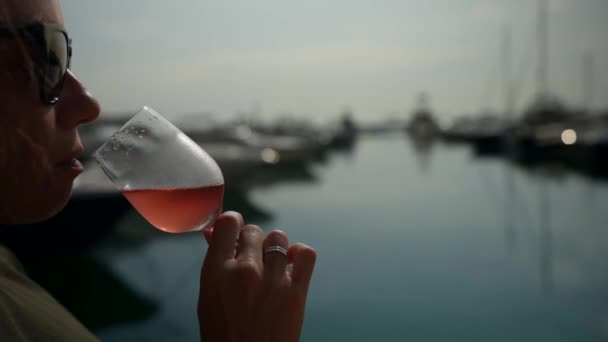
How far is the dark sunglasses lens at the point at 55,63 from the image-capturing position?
1.56 ft

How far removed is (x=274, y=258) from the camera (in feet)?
1.82

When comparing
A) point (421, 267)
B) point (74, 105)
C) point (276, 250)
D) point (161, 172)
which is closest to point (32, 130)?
point (74, 105)

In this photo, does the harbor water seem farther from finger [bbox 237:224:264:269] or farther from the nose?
the nose

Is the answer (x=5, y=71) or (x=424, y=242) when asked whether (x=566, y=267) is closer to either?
(x=424, y=242)

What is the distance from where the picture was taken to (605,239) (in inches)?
187

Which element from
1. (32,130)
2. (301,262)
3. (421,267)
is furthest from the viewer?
(421,267)

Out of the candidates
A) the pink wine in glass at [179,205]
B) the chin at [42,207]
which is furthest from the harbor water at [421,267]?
the chin at [42,207]

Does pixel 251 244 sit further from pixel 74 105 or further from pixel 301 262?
pixel 74 105

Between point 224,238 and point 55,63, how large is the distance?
0.85 ft

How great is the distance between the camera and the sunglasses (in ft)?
1.47

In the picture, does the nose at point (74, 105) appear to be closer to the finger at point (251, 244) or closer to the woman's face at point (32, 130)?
the woman's face at point (32, 130)

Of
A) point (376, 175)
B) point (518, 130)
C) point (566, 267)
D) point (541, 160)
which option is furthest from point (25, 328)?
point (518, 130)

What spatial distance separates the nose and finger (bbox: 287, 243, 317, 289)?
0.93ft

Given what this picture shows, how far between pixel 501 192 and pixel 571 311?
17.2 ft
